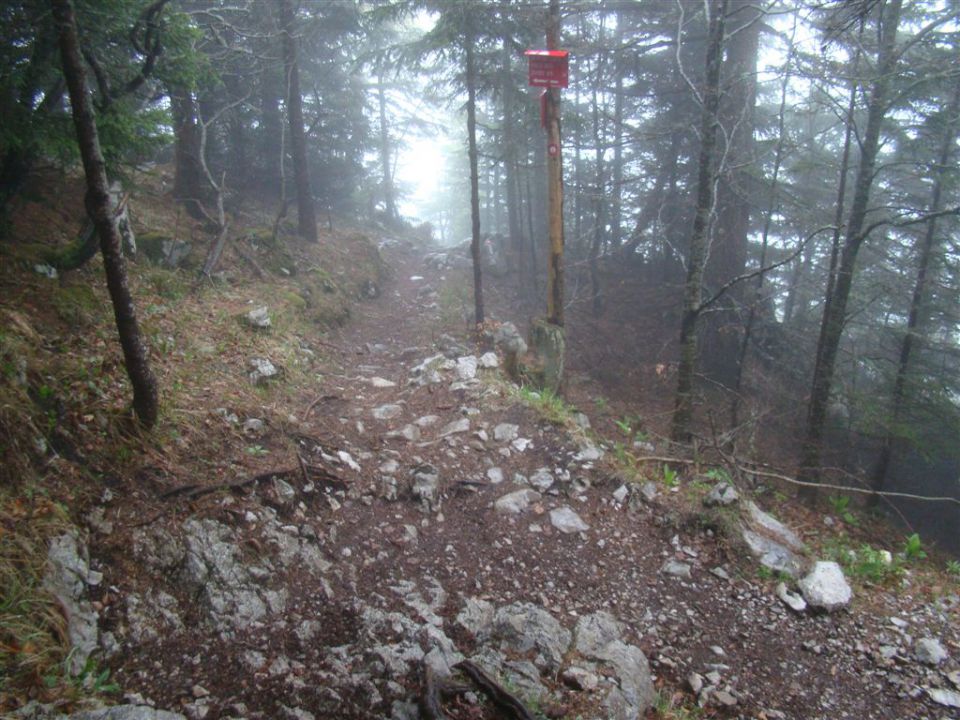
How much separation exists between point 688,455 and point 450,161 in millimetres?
37453

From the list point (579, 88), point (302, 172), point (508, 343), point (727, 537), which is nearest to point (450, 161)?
point (579, 88)

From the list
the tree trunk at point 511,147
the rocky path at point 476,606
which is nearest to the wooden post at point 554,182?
the tree trunk at point 511,147

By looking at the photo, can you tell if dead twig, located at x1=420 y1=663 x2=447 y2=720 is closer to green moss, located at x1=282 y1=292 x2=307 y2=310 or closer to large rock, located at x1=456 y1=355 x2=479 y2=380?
large rock, located at x1=456 y1=355 x2=479 y2=380

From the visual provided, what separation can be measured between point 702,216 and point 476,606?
22.5 feet

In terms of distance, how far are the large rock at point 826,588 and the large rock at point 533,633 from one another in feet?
8.80

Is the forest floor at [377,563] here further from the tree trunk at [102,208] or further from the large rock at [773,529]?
the tree trunk at [102,208]

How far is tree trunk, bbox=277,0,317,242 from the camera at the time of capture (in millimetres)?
14297

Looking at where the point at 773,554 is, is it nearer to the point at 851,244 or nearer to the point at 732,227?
the point at 851,244

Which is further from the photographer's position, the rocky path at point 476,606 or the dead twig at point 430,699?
the rocky path at point 476,606

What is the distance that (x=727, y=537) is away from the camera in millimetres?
5613

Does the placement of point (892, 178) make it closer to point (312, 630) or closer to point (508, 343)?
point (508, 343)

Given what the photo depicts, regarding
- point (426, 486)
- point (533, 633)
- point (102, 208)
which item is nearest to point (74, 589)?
point (102, 208)

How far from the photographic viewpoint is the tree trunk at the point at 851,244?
28.6 feet

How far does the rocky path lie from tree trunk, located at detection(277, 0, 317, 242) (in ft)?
36.1
